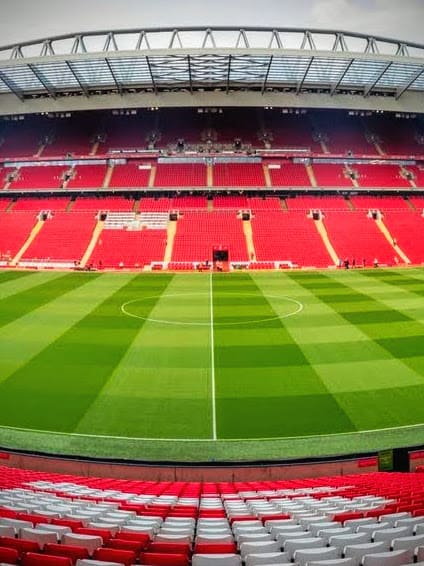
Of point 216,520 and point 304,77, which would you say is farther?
point 304,77

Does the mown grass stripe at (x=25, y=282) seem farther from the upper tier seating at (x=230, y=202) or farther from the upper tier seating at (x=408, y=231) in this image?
the upper tier seating at (x=408, y=231)

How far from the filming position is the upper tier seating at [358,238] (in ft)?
163

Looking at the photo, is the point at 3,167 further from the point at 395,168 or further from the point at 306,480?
the point at 306,480

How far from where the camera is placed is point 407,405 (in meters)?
14.7

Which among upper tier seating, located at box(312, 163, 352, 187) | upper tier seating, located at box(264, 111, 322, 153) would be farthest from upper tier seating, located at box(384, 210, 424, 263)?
upper tier seating, located at box(264, 111, 322, 153)

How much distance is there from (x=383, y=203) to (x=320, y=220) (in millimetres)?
9938

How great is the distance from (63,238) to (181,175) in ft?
57.7

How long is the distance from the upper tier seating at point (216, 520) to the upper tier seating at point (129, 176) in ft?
171

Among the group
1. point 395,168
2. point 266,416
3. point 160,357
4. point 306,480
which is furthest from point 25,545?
point 395,168

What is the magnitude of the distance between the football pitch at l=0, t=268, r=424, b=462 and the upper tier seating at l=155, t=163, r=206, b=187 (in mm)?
30246

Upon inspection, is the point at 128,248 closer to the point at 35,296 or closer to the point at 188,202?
the point at 188,202

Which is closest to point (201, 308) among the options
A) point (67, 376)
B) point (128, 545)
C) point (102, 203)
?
point (67, 376)

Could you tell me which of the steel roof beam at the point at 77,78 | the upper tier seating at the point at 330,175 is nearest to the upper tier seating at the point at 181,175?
the steel roof beam at the point at 77,78

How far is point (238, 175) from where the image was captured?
199 ft
